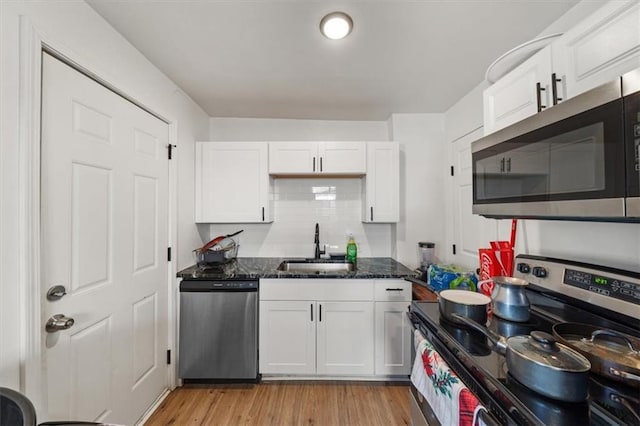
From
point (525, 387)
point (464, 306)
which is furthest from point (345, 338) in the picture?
point (525, 387)

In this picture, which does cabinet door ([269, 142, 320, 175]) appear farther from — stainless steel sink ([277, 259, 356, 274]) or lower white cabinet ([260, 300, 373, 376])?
lower white cabinet ([260, 300, 373, 376])

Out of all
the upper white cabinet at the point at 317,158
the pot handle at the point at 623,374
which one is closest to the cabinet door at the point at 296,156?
the upper white cabinet at the point at 317,158

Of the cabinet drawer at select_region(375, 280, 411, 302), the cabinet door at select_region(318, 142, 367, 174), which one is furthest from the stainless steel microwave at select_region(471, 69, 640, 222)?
the cabinet door at select_region(318, 142, 367, 174)

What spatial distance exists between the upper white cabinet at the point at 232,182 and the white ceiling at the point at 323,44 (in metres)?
0.45

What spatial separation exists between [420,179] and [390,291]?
1178 millimetres

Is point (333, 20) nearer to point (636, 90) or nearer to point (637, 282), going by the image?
point (636, 90)

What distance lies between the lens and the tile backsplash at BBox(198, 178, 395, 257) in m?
2.70

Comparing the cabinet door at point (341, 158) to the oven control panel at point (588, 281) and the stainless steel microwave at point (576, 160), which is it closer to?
the stainless steel microwave at point (576, 160)

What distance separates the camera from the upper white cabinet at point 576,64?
0.78 metres

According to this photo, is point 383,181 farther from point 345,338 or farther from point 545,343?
point 545,343

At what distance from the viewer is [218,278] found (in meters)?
2.01

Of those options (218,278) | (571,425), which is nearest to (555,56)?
(571,425)

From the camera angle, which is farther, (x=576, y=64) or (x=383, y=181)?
Result: (x=383, y=181)

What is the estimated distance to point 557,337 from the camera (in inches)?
33.1
